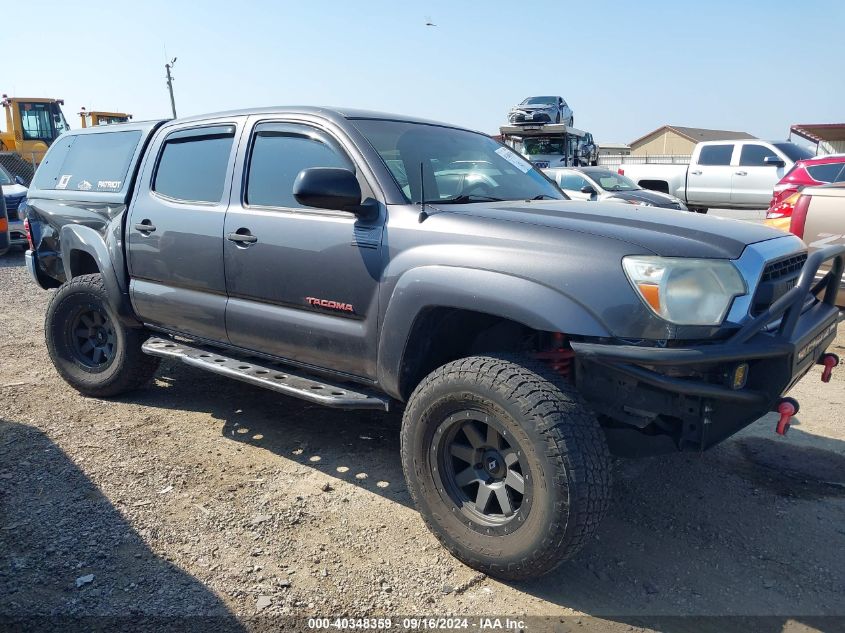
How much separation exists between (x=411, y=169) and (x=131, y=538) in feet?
6.99

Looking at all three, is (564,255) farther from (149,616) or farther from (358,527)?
(149,616)

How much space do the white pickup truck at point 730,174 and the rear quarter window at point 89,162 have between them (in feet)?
42.8

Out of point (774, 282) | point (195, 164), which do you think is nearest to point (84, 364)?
point (195, 164)

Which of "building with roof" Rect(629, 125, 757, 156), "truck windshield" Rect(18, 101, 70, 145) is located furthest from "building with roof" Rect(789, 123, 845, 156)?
"truck windshield" Rect(18, 101, 70, 145)

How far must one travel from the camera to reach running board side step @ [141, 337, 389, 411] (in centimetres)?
328

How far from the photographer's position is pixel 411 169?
3.43 metres

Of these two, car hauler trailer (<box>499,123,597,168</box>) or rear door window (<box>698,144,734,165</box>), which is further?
car hauler trailer (<box>499,123,597,168</box>)

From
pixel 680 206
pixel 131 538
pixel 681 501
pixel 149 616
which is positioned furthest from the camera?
A: pixel 680 206

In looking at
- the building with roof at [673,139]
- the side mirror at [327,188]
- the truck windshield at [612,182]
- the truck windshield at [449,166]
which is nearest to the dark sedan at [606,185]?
the truck windshield at [612,182]

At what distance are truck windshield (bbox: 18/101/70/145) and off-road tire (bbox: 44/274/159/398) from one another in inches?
839

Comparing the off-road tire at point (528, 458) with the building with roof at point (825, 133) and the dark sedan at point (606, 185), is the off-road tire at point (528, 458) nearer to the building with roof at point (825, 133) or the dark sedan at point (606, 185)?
the dark sedan at point (606, 185)

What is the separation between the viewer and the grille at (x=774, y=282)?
8.91 feet

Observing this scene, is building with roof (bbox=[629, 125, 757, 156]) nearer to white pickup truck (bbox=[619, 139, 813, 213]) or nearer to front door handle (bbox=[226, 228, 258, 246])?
white pickup truck (bbox=[619, 139, 813, 213])

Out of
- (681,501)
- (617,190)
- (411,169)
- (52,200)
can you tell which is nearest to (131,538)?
(411,169)
